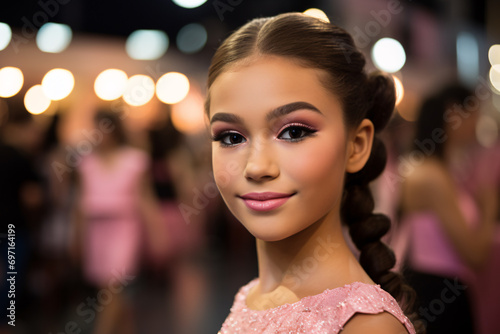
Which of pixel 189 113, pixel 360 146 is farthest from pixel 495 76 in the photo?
pixel 360 146

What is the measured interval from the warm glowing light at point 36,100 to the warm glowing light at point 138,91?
3.62ft

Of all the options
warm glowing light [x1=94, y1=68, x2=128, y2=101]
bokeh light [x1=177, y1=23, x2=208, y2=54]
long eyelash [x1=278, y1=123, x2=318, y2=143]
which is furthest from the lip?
warm glowing light [x1=94, y1=68, x2=128, y2=101]

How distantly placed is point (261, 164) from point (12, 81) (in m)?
4.98

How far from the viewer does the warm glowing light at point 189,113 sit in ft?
33.6

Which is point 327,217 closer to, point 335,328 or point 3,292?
point 335,328

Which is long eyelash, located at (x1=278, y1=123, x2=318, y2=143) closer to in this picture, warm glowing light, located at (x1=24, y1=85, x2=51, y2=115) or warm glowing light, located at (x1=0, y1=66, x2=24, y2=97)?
warm glowing light, located at (x1=0, y1=66, x2=24, y2=97)

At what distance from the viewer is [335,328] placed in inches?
42.3

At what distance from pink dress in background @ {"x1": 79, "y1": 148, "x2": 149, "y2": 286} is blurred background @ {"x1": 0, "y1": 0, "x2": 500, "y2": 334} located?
0.01 meters

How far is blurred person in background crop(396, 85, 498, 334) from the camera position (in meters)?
2.62

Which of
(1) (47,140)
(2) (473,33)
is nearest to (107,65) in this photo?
(1) (47,140)

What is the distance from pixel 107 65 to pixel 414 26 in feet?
13.0

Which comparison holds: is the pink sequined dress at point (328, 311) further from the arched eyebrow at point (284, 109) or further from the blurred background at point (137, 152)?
the blurred background at point (137, 152)

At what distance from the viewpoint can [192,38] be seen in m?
7.02

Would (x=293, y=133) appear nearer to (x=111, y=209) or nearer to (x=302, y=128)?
(x=302, y=128)
